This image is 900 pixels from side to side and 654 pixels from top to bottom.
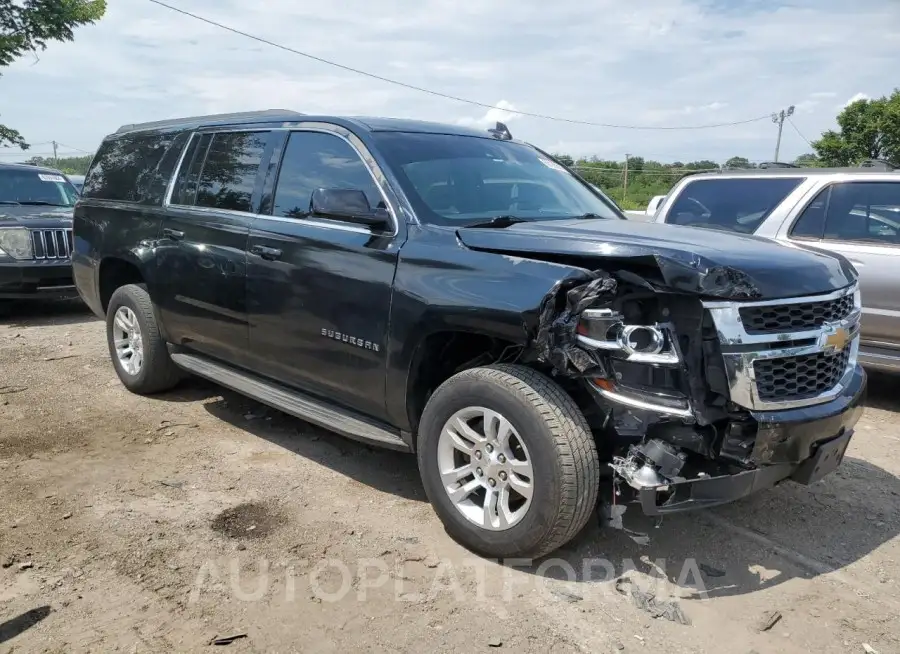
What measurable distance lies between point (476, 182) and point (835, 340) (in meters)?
1.94

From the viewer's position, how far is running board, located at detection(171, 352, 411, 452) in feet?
12.4

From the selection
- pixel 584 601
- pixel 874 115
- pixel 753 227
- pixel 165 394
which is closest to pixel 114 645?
pixel 584 601

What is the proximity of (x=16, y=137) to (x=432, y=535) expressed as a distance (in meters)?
20.2

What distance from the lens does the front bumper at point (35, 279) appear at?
841cm

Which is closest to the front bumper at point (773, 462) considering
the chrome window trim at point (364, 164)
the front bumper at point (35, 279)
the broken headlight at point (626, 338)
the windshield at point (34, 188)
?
the broken headlight at point (626, 338)

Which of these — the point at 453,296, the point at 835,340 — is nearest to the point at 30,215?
the point at 453,296

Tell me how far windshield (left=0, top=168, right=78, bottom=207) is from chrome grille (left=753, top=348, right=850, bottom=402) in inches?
368

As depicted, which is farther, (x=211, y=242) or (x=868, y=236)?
(x=868, y=236)

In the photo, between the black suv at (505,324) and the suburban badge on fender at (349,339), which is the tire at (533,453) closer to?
the black suv at (505,324)

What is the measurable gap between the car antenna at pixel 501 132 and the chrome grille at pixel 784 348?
2.28 m

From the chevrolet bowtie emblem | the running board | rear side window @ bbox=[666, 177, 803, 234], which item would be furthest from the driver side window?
rear side window @ bbox=[666, 177, 803, 234]

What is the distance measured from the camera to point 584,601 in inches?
121

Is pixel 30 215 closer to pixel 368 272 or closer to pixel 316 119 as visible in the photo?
pixel 316 119

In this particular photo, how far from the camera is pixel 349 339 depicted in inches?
150
